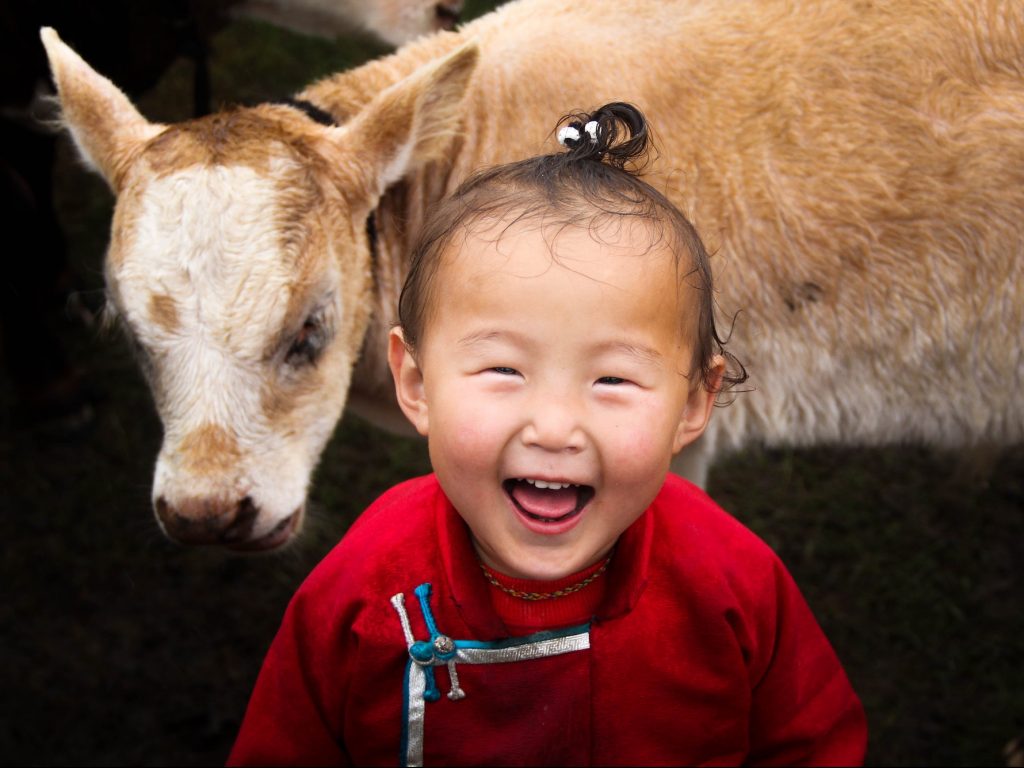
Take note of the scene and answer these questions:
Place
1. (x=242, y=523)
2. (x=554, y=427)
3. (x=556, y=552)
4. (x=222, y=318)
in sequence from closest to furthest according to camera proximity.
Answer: (x=554, y=427), (x=556, y=552), (x=222, y=318), (x=242, y=523)

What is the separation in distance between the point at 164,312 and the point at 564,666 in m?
1.22

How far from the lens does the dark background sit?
3217 millimetres

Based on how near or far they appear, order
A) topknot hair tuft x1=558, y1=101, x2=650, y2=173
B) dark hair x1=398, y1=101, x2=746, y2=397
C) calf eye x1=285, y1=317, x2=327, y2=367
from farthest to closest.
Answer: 1. calf eye x1=285, y1=317, x2=327, y2=367
2. topknot hair tuft x1=558, y1=101, x2=650, y2=173
3. dark hair x1=398, y1=101, x2=746, y2=397

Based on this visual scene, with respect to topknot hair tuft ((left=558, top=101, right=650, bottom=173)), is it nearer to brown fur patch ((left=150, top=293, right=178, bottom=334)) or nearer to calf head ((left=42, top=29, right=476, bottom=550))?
calf head ((left=42, top=29, right=476, bottom=550))

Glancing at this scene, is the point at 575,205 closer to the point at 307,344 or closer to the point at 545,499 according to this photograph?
the point at 545,499

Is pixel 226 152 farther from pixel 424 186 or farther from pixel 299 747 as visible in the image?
pixel 299 747

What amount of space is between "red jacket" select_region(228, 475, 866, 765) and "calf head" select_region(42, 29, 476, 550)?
2.18ft

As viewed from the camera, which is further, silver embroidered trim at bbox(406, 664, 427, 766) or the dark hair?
silver embroidered trim at bbox(406, 664, 427, 766)

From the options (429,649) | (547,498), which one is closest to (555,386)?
(547,498)

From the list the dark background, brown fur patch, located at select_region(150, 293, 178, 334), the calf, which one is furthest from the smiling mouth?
the dark background

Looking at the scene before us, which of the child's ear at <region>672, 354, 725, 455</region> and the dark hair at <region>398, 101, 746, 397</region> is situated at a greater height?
the dark hair at <region>398, 101, 746, 397</region>

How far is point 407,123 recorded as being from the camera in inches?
98.0

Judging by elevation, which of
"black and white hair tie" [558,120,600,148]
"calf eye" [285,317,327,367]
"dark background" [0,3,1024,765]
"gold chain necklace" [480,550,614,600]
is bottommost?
"dark background" [0,3,1024,765]

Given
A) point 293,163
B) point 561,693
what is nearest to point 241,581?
point 293,163
